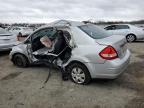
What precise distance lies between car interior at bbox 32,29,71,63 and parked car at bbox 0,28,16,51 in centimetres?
312

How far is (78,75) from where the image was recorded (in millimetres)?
5117

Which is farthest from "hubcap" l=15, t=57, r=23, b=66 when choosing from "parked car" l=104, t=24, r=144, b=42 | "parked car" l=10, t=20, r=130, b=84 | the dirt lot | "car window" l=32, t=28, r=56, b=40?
"parked car" l=104, t=24, r=144, b=42

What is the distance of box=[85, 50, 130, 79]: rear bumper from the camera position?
15.1 feet

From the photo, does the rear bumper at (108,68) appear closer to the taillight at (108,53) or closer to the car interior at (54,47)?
the taillight at (108,53)

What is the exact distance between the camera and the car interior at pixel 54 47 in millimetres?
5613

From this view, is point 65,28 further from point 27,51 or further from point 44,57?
point 27,51

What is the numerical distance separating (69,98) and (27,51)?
2.77 metres

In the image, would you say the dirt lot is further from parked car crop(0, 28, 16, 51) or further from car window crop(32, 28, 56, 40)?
parked car crop(0, 28, 16, 51)

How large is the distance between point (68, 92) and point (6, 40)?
566 centimetres

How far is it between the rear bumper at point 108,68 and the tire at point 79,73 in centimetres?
15

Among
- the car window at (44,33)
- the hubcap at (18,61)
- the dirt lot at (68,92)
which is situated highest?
the car window at (44,33)

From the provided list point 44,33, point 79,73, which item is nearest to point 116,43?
point 79,73

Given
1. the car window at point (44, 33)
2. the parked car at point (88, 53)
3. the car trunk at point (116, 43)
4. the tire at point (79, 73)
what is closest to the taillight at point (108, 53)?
the parked car at point (88, 53)

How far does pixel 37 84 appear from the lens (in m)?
5.34
